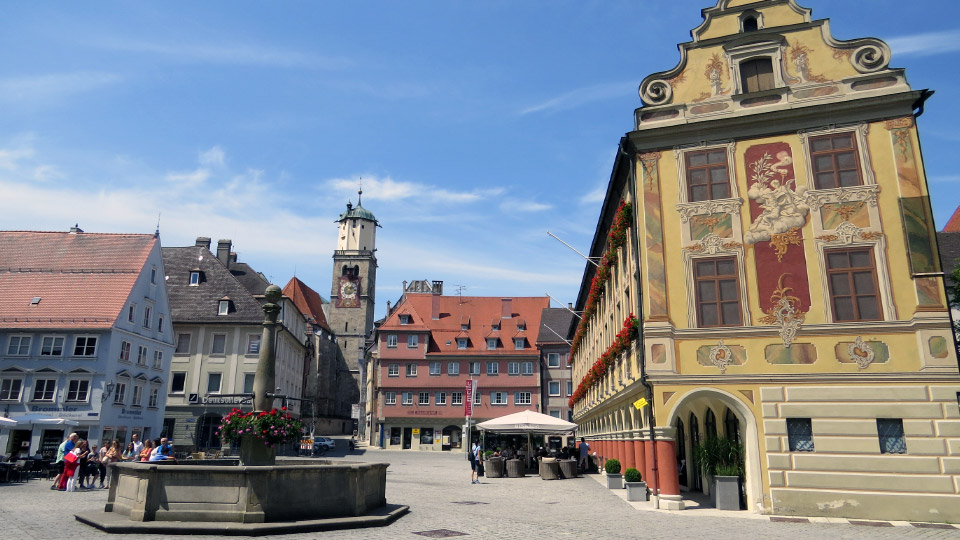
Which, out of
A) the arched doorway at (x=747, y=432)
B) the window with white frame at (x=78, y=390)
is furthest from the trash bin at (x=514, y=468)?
the window with white frame at (x=78, y=390)

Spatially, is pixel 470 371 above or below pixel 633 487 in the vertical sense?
above

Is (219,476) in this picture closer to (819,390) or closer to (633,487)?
(633,487)

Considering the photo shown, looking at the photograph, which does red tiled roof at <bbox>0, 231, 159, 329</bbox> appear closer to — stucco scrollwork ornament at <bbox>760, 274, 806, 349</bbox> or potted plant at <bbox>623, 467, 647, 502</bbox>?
potted plant at <bbox>623, 467, 647, 502</bbox>

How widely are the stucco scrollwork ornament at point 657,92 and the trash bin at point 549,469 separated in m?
16.4

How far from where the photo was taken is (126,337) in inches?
1532

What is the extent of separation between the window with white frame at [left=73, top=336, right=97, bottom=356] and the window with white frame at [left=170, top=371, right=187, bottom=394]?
45.7 ft

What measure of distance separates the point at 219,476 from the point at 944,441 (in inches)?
637

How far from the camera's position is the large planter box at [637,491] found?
19.3 meters

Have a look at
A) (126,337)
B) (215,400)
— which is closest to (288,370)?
(215,400)

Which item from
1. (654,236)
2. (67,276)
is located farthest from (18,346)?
(654,236)

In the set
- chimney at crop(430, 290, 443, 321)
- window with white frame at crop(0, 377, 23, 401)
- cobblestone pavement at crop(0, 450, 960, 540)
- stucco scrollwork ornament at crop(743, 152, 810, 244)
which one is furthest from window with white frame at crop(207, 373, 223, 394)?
stucco scrollwork ornament at crop(743, 152, 810, 244)

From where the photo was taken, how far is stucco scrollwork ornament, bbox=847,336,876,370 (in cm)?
1656

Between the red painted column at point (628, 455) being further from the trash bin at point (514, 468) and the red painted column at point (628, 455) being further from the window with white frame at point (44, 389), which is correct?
the window with white frame at point (44, 389)

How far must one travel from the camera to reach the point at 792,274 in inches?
692
